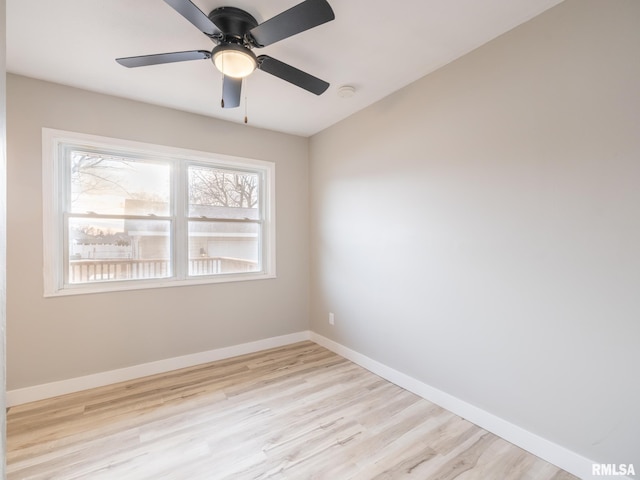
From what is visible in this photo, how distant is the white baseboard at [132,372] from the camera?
2379 mm

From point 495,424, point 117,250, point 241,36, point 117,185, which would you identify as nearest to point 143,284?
point 117,250

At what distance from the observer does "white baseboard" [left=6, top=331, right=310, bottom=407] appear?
2.38m

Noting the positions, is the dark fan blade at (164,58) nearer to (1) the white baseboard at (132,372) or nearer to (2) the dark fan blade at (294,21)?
(2) the dark fan blade at (294,21)

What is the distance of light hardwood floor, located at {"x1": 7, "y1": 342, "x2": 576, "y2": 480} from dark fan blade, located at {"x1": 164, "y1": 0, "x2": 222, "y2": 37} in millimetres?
2472

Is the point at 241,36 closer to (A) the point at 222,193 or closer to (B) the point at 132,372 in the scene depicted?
(A) the point at 222,193

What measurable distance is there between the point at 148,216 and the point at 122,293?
2.57ft

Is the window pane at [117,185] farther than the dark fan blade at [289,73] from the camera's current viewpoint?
Yes

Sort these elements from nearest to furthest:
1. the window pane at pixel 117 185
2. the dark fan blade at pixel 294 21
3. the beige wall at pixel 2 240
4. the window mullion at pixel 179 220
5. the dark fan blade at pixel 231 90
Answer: the beige wall at pixel 2 240 → the dark fan blade at pixel 294 21 → the dark fan blade at pixel 231 90 → the window pane at pixel 117 185 → the window mullion at pixel 179 220

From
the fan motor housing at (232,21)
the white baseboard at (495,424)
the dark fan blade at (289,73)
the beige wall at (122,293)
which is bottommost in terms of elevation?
the white baseboard at (495,424)

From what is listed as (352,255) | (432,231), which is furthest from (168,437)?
(432,231)

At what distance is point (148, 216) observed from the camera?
9.59 feet

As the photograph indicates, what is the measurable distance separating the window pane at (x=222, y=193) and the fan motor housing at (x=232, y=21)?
1.76 m

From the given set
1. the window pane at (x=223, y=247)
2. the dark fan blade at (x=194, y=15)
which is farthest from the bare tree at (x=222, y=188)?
the dark fan blade at (x=194, y=15)

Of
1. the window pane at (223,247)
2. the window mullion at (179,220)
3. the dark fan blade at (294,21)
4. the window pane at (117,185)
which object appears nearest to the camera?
the dark fan blade at (294,21)
